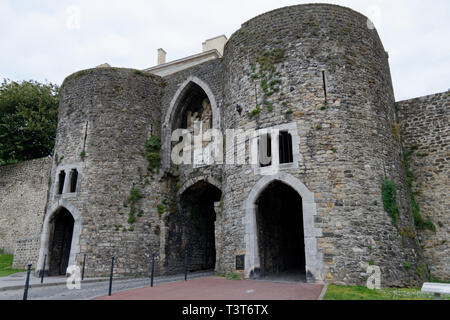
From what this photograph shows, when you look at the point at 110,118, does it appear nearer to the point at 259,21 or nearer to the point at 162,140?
the point at 162,140

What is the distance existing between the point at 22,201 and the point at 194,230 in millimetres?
11809

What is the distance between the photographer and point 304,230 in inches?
368

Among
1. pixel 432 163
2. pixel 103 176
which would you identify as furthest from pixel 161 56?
pixel 432 163

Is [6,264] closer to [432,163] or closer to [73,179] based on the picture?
[73,179]

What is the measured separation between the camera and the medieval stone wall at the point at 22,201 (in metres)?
19.9

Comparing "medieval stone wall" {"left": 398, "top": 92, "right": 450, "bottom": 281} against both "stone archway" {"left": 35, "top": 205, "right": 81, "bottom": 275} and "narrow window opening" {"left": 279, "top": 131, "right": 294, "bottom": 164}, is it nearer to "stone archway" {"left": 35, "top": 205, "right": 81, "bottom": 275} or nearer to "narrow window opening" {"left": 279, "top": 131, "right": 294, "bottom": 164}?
"narrow window opening" {"left": 279, "top": 131, "right": 294, "bottom": 164}

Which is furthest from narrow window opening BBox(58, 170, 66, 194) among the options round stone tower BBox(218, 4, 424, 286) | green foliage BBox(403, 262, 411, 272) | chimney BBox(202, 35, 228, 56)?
chimney BBox(202, 35, 228, 56)

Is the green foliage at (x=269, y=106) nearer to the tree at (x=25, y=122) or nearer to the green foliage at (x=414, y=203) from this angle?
the green foliage at (x=414, y=203)

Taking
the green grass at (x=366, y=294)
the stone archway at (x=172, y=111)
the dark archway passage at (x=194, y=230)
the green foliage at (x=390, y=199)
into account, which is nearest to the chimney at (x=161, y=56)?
the stone archway at (x=172, y=111)

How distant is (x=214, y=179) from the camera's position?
45.2 ft

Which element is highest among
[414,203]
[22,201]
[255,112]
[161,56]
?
[161,56]
